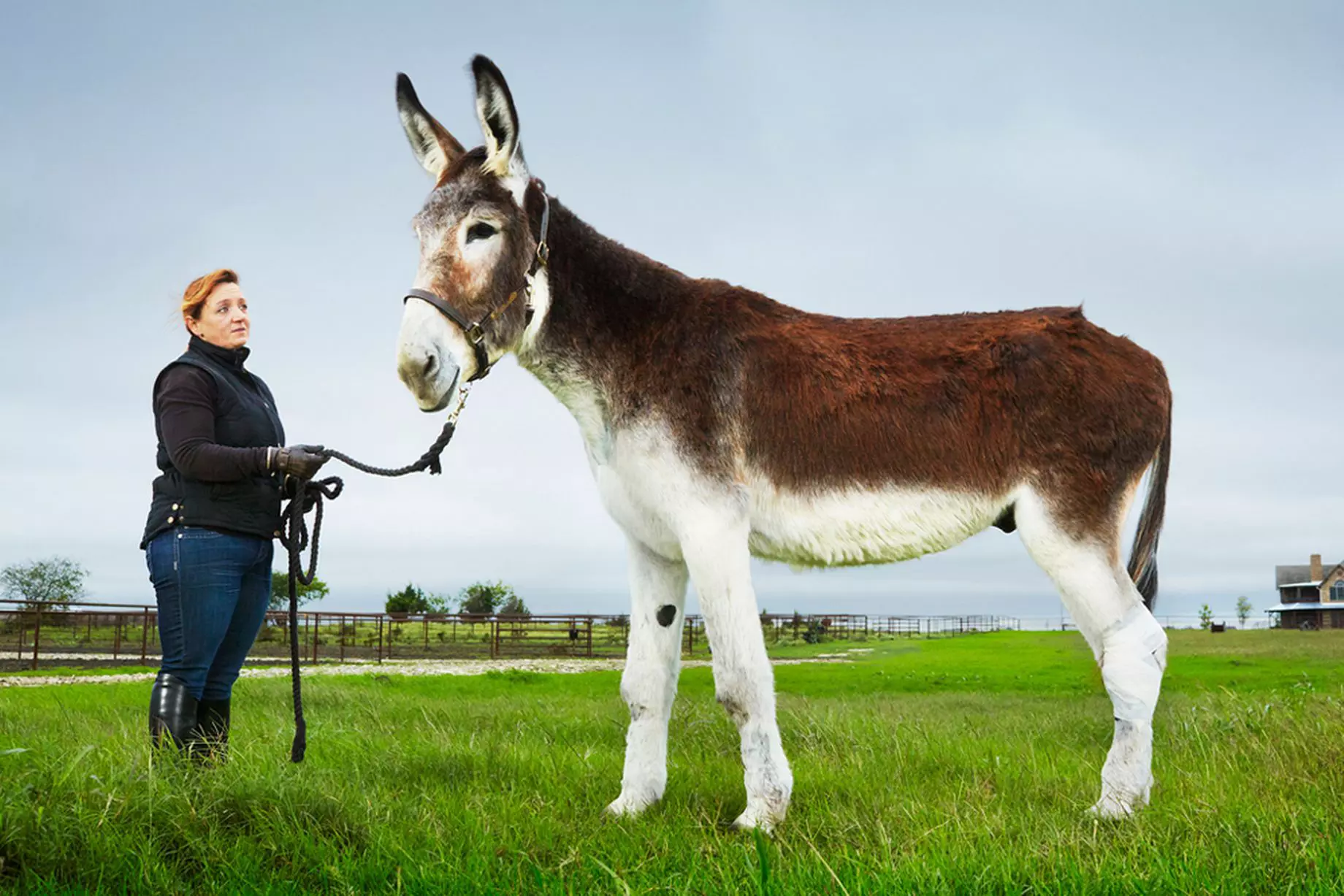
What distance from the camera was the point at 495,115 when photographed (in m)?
4.84

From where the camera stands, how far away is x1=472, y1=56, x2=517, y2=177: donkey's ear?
470cm

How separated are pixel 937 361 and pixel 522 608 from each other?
60.0 m

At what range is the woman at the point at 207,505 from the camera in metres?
5.02

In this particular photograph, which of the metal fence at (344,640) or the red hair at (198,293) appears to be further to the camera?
the metal fence at (344,640)

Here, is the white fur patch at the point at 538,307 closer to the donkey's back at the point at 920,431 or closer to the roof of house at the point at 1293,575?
the donkey's back at the point at 920,431

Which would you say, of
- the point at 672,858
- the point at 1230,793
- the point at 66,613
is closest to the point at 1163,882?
the point at 672,858

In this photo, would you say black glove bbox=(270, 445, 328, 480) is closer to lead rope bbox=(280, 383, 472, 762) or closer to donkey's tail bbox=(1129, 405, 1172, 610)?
lead rope bbox=(280, 383, 472, 762)

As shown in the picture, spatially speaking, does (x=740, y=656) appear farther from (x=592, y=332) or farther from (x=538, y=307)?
(x=538, y=307)

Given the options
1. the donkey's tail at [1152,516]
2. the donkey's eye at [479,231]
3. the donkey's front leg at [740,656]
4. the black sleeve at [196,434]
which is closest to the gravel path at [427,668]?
the donkey's tail at [1152,516]

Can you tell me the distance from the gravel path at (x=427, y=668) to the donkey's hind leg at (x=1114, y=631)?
15.4 m

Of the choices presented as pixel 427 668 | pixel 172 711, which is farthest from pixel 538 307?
pixel 427 668

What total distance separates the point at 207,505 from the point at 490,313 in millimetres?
1941

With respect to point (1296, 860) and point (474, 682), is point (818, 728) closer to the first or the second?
point (1296, 860)

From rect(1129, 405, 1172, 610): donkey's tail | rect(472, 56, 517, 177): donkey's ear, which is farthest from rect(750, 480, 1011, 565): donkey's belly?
rect(472, 56, 517, 177): donkey's ear
